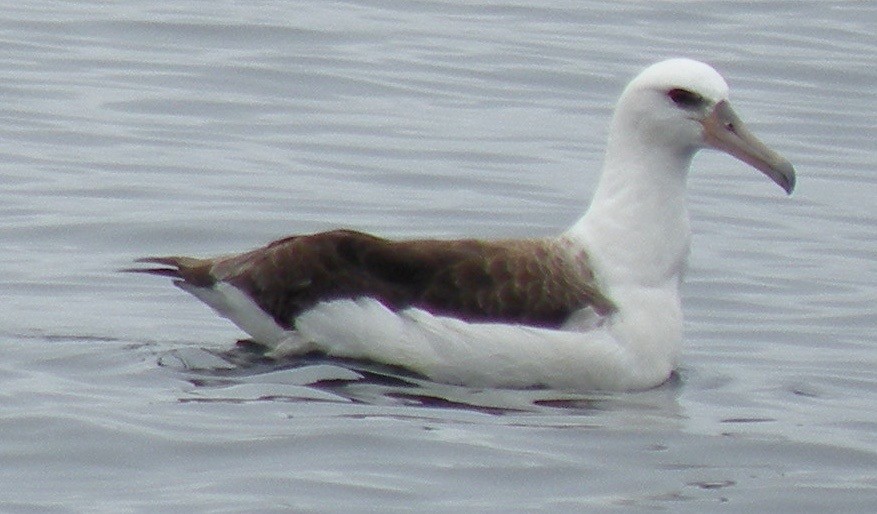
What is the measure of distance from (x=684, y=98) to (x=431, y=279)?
155 cm

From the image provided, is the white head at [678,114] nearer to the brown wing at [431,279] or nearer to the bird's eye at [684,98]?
the bird's eye at [684,98]

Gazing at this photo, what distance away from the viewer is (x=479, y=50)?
22.2 m

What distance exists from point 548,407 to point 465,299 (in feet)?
2.01

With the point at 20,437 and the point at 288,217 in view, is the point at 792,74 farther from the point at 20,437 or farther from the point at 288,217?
the point at 20,437

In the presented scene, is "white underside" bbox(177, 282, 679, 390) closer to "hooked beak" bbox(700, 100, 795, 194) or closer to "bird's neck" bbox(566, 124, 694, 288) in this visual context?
"bird's neck" bbox(566, 124, 694, 288)

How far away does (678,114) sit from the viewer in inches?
472

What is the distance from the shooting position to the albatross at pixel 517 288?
37.3 ft

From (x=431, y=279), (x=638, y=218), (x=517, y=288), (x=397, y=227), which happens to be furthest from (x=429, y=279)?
(x=397, y=227)

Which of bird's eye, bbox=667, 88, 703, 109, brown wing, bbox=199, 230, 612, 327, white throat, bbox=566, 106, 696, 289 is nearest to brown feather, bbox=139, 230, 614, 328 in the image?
brown wing, bbox=199, 230, 612, 327

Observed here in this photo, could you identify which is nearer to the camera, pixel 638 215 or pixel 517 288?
pixel 517 288

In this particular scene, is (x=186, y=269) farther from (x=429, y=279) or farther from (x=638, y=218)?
(x=638, y=218)

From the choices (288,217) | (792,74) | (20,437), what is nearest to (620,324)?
(20,437)

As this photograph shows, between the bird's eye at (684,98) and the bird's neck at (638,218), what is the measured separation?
0.69 ft

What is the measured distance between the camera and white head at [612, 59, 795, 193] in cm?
1196
